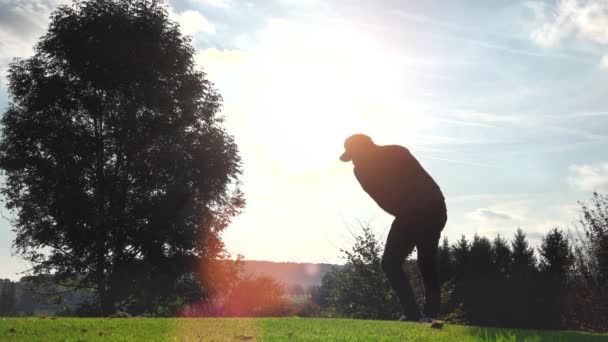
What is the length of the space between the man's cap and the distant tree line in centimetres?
977

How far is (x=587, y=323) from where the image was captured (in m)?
21.0

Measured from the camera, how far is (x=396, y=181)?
8.83m

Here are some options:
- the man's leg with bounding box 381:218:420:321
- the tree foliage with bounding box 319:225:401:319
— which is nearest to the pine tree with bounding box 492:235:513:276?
the tree foliage with bounding box 319:225:401:319

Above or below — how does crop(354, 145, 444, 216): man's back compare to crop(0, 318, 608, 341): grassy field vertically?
above

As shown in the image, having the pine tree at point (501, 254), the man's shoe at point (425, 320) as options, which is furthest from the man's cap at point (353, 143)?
the pine tree at point (501, 254)

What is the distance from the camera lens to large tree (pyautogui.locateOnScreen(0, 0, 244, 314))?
73.8ft

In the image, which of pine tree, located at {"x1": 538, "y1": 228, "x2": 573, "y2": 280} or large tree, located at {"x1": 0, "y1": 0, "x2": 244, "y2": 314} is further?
pine tree, located at {"x1": 538, "y1": 228, "x2": 573, "y2": 280}

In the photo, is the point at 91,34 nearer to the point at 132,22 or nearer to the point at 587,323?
the point at 132,22

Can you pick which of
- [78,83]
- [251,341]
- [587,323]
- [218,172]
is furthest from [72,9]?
[587,323]

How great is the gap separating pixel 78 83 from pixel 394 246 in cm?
1870

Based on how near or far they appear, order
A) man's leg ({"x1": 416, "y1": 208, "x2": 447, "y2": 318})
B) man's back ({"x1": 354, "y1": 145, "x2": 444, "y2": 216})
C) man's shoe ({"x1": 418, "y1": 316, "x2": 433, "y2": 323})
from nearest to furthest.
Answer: man's shoe ({"x1": 418, "y1": 316, "x2": 433, "y2": 323}) < man's leg ({"x1": 416, "y1": 208, "x2": 447, "y2": 318}) < man's back ({"x1": 354, "y1": 145, "x2": 444, "y2": 216})

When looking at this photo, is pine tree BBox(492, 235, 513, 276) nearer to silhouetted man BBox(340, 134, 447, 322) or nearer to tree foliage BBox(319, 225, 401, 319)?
tree foliage BBox(319, 225, 401, 319)

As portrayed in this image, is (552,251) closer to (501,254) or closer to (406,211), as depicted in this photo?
(501,254)

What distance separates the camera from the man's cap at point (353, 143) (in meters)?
9.25
